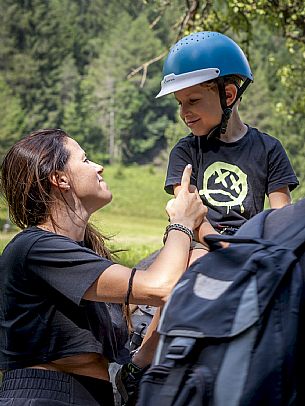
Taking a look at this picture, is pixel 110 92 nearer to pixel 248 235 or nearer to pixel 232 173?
pixel 232 173

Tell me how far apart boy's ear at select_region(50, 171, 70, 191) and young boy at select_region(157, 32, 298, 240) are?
26.3 inches

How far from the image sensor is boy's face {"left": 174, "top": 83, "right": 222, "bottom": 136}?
347 cm

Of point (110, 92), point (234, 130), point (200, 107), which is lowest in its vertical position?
point (110, 92)

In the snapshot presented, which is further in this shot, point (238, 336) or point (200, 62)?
point (200, 62)

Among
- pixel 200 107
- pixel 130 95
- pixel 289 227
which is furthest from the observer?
pixel 130 95

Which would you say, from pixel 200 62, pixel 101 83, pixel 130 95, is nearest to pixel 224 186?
pixel 200 62

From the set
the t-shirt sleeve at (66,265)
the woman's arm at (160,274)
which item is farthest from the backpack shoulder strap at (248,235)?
the t-shirt sleeve at (66,265)

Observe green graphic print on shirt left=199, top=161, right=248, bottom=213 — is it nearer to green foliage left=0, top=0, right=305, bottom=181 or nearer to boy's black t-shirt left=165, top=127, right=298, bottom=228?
boy's black t-shirt left=165, top=127, right=298, bottom=228

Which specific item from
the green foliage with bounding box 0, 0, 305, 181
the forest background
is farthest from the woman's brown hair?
the green foliage with bounding box 0, 0, 305, 181

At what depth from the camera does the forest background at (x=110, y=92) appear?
5575 centimetres

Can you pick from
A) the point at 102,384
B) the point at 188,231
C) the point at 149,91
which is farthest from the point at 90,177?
the point at 149,91

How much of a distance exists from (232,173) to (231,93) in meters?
0.34

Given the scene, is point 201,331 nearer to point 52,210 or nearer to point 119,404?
point 52,210

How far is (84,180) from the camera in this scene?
294 cm
